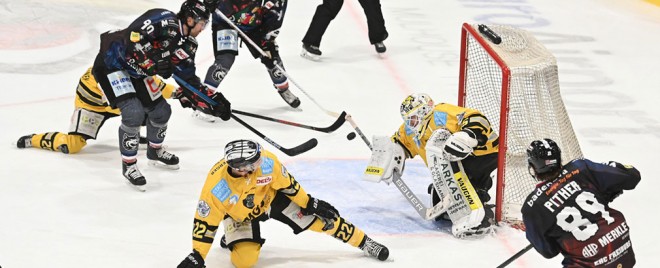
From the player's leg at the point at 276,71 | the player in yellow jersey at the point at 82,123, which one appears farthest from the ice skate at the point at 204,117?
the player in yellow jersey at the point at 82,123

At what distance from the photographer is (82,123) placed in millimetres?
6105

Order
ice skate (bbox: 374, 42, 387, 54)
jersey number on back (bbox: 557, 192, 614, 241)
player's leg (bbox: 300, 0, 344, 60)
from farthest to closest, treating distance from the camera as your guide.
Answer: ice skate (bbox: 374, 42, 387, 54) < player's leg (bbox: 300, 0, 344, 60) < jersey number on back (bbox: 557, 192, 614, 241)

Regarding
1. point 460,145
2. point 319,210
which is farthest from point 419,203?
point 319,210

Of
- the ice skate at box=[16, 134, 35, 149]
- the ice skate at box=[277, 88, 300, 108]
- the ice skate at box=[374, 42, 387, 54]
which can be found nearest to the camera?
the ice skate at box=[16, 134, 35, 149]

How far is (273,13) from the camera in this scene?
6785 mm

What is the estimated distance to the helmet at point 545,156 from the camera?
3.94m

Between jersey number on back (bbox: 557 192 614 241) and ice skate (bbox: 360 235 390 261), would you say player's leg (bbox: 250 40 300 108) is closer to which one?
→ ice skate (bbox: 360 235 390 261)

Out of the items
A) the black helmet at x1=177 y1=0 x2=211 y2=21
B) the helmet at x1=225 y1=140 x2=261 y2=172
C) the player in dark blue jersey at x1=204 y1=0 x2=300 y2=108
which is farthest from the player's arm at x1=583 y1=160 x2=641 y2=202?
the player in dark blue jersey at x1=204 y1=0 x2=300 y2=108

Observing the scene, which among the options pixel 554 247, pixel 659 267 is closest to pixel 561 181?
pixel 554 247

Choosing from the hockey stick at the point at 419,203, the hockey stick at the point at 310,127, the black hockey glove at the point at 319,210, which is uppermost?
the black hockey glove at the point at 319,210

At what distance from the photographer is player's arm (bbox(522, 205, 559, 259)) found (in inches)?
151

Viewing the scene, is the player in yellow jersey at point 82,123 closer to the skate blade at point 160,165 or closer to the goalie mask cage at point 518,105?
the skate blade at point 160,165

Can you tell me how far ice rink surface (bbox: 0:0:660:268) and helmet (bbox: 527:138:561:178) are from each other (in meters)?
1.03

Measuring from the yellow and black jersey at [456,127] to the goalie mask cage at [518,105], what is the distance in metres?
0.09
